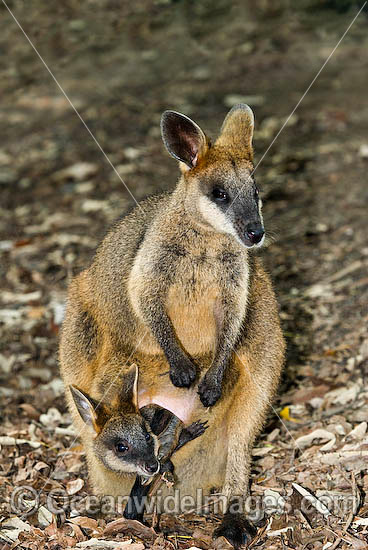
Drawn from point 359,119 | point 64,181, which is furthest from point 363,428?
point 359,119

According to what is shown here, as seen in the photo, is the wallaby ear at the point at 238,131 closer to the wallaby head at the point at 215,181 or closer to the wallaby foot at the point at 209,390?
the wallaby head at the point at 215,181

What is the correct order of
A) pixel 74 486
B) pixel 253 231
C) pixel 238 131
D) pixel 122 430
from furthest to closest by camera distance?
pixel 74 486
pixel 238 131
pixel 122 430
pixel 253 231

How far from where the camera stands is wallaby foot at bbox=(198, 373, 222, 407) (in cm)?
431

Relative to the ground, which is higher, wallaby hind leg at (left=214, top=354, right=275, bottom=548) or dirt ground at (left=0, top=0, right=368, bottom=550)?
wallaby hind leg at (left=214, top=354, right=275, bottom=548)

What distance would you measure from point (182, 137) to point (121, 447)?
64.1 inches

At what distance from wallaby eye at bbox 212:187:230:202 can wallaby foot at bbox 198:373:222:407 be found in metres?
0.93

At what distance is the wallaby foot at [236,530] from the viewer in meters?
4.31

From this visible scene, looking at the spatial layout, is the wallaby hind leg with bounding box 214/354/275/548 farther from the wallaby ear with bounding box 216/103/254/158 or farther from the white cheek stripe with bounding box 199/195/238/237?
the wallaby ear with bounding box 216/103/254/158

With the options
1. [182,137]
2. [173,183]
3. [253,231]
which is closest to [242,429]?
[253,231]

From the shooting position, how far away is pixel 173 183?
8.78 metres

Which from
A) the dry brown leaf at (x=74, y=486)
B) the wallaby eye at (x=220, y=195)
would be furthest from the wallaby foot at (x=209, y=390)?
the dry brown leaf at (x=74, y=486)

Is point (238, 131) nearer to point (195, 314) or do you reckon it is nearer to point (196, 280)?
point (196, 280)

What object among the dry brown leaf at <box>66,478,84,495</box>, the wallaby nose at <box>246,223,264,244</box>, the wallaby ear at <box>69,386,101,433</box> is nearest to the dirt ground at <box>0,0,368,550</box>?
the dry brown leaf at <box>66,478,84,495</box>

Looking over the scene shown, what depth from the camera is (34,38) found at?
11391 mm
